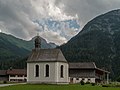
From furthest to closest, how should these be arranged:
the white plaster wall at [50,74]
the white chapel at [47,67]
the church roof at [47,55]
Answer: the church roof at [47,55] < the white chapel at [47,67] < the white plaster wall at [50,74]

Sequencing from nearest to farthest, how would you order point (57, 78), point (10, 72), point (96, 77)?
point (57, 78)
point (96, 77)
point (10, 72)

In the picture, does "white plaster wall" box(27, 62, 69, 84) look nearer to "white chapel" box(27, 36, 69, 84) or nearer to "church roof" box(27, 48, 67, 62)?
"white chapel" box(27, 36, 69, 84)

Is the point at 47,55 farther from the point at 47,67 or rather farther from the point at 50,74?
the point at 50,74

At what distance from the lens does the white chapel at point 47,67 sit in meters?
85.5

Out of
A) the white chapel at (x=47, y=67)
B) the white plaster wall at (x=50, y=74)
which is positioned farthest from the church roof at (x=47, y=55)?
the white plaster wall at (x=50, y=74)

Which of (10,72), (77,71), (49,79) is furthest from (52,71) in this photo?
(10,72)

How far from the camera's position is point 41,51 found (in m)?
88.1

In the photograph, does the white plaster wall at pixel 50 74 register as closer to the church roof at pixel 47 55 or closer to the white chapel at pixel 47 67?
the white chapel at pixel 47 67

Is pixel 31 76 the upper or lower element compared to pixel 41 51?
lower

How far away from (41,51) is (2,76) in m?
86.1

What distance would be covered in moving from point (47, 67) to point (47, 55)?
335 centimetres

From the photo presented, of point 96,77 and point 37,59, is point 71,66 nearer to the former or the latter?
point 96,77

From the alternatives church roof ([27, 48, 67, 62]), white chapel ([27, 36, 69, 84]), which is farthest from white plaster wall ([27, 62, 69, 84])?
church roof ([27, 48, 67, 62])

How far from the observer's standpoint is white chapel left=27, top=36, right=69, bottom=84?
85500 mm
